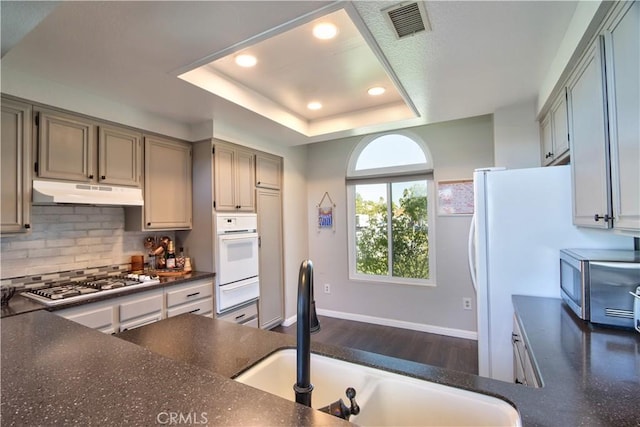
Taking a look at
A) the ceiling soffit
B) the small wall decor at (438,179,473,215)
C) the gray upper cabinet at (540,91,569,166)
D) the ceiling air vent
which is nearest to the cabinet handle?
the gray upper cabinet at (540,91,569,166)

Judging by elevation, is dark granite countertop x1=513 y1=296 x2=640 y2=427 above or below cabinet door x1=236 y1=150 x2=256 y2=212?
below

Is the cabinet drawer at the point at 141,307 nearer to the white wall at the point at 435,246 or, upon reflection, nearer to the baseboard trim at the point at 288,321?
the baseboard trim at the point at 288,321

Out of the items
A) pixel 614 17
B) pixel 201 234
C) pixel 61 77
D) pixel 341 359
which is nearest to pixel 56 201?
pixel 61 77

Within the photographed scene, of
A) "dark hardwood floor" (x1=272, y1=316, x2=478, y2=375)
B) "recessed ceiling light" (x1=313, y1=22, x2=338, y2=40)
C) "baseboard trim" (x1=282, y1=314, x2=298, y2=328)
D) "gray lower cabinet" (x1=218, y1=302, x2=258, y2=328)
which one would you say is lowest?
"dark hardwood floor" (x1=272, y1=316, x2=478, y2=375)

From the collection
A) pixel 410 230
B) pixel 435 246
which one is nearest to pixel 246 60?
pixel 410 230

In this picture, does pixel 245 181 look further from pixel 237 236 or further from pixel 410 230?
pixel 410 230

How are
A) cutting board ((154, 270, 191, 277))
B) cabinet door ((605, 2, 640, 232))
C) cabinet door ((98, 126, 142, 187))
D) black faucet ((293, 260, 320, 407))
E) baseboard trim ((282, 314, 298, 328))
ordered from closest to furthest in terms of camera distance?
black faucet ((293, 260, 320, 407))
cabinet door ((605, 2, 640, 232))
cabinet door ((98, 126, 142, 187))
cutting board ((154, 270, 191, 277))
baseboard trim ((282, 314, 298, 328))

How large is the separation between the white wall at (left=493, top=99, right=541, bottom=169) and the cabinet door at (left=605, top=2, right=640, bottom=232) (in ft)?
4.74

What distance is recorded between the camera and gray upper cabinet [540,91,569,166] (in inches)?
76.2

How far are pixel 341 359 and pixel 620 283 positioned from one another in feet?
4.42

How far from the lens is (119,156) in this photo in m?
2.61

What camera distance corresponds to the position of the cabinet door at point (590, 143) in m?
1.39

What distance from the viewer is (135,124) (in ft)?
8.89

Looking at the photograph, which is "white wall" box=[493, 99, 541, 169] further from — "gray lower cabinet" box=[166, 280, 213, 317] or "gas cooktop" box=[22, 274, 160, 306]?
"gas cooktop" box=[22, 274, 160, 306]
